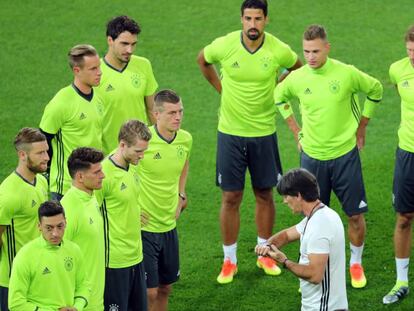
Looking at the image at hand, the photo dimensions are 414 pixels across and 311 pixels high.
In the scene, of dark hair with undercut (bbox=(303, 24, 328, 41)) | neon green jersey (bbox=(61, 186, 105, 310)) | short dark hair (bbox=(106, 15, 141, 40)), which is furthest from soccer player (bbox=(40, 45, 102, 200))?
dark hair with undercut (bbox=(303, 24, 328, 41))

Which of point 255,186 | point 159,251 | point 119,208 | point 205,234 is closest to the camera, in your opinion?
point 119,208

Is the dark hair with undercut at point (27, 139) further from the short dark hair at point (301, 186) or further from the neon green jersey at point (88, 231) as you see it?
the short dark hair at point (301, 186)

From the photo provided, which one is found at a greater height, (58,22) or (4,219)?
(58,22)

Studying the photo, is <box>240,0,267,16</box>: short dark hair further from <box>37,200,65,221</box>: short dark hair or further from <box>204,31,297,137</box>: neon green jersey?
<box>37,200,65,221</box>: short dark hair

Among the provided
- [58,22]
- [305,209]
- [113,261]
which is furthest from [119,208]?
[58,22]

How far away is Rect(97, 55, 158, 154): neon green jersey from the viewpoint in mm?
9938

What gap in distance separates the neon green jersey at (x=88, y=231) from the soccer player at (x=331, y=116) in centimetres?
285

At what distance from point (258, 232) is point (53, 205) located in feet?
12.4

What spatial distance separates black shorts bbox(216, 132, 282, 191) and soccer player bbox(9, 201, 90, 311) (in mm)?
3302

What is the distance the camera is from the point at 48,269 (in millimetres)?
7539

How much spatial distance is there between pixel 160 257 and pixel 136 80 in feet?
5.66

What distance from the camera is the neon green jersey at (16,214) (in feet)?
26.8

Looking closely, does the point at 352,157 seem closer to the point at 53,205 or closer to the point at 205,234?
the point at 205,234

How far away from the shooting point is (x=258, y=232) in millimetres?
10969
